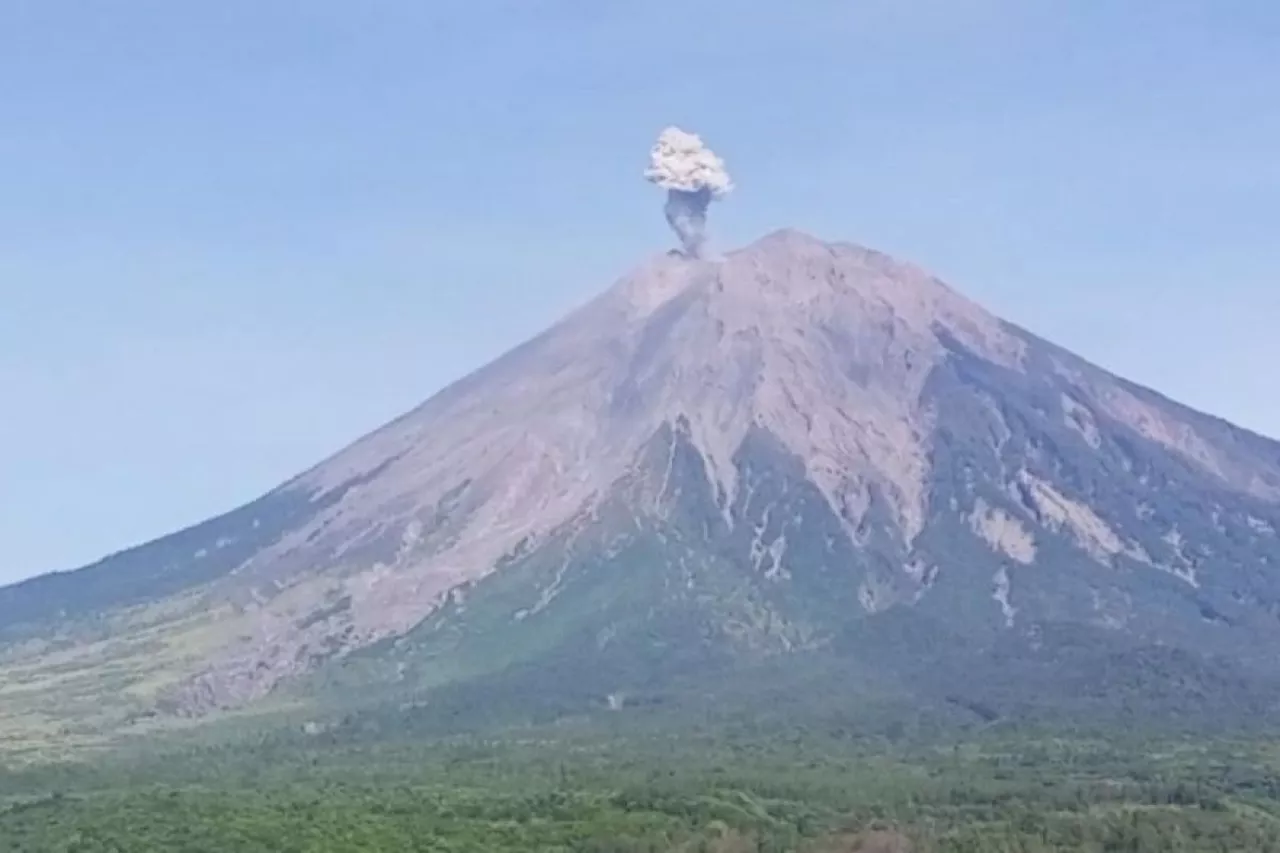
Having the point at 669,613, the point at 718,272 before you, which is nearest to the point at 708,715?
the point at 669,613

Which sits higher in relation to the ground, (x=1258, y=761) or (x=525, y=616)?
(x=525, y=616)

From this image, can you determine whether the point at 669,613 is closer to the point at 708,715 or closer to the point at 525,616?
the point at 525,616

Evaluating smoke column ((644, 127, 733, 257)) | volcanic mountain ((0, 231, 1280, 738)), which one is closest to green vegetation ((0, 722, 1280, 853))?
volcanic mountain ((0, 231, 1280, 738))

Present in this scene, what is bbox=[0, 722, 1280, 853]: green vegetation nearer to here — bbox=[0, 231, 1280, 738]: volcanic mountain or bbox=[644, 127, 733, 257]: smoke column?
bbox=[0, 231, 1280, 738]: volcanic mountain

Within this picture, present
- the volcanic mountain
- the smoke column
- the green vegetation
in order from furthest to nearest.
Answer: the smoke column → the volcanic mountain → the green vegetation

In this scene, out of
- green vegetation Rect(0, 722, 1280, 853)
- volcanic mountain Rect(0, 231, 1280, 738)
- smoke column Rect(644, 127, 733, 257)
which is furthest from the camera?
smoke column Rect(644, 127, 733, 257)

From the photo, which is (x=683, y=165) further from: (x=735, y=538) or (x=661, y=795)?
(x=661, y=795)
